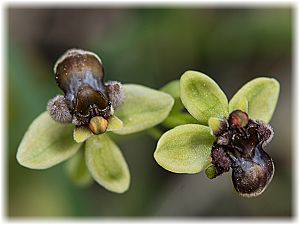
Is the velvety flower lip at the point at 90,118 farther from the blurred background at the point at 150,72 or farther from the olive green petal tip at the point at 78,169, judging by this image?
the blurred background at the point at 150,72

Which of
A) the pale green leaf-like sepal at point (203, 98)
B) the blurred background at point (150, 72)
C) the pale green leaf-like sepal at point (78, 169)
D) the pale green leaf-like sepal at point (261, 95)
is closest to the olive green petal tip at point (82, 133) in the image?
the pale green leaf-like sepal at point (203, 98)

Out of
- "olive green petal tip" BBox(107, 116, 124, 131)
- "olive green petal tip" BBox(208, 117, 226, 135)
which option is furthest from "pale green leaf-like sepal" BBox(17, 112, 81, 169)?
"olive green petal tip" BBox(208, 117, 226, 135)

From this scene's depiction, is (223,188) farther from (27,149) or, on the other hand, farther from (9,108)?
(27,149)

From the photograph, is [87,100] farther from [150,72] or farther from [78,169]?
[150,72]

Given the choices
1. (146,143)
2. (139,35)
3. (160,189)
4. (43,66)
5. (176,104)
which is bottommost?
(160,189)

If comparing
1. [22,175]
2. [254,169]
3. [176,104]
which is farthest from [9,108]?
[254,169]
